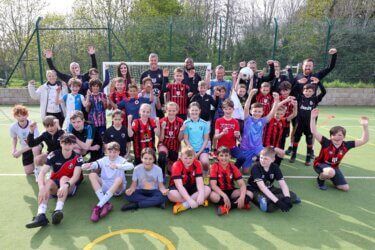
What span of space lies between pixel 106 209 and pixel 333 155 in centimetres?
348

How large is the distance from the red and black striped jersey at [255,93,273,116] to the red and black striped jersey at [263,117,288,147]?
550 millimetres

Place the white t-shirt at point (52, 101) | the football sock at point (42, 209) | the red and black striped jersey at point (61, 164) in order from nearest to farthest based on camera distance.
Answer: the football sock at point (42, 209)
the red and black striped jersey at point (61, 164)
the white t-shirt at point (52, 101)

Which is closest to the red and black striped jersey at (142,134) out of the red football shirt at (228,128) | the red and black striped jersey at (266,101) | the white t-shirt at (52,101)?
the red football shirt at (228,128)

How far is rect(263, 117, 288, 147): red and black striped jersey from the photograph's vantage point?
16.3ft

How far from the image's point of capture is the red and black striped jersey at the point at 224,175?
368 centimetres

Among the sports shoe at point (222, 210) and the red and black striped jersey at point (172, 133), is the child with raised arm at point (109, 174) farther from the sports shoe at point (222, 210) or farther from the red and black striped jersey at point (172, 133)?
the sports shoe at point (222, 210)

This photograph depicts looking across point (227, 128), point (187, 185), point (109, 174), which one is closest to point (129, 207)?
point (109, 174)

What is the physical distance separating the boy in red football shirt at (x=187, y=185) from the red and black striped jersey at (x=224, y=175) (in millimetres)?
176

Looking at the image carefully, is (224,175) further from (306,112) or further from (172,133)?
(306,112)

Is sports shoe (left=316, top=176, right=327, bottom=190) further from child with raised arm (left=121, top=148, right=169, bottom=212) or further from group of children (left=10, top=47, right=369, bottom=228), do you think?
child with raised arm (left=121, top=148, right=169, bottom=212)

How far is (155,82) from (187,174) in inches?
110

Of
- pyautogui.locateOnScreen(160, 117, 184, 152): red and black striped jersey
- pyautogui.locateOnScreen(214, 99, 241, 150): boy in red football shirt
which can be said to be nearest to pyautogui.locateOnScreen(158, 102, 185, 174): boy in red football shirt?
pyautogui.locateOnScreen(160, 117, 184, 152): red and black striped jersey

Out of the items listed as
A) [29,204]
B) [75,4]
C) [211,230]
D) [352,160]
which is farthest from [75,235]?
[75,4]

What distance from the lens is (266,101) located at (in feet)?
18.2
